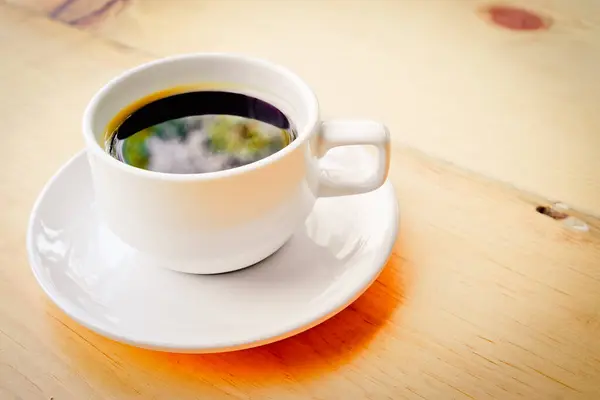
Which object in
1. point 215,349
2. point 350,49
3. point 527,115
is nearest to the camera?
point 215,349

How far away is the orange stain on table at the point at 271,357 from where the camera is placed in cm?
42

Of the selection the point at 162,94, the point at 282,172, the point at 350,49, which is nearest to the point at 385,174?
the point at 282,172

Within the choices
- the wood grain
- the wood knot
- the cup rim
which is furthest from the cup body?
the wood knot

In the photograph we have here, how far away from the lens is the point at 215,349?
0.40m

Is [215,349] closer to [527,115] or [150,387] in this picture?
[150,387]

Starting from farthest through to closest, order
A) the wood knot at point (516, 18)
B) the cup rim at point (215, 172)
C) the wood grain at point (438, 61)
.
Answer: the wood knot at point (516, 18) < the wood grain at point (438, 61) < the cup rim at point (215, 172)

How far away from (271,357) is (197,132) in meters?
0.21

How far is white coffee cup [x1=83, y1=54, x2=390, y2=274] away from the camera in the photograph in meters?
0.41

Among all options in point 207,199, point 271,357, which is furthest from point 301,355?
point 207,199

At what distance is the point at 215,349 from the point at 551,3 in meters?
0.80

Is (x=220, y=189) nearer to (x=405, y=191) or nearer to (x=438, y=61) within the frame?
(x=405, y=191)

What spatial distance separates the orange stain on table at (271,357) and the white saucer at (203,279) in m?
0.02

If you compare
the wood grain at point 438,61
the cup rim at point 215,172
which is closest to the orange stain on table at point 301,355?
the cup rim at point 215,172

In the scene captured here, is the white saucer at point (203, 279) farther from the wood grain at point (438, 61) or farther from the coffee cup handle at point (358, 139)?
the wood grain at point (438, 61)
